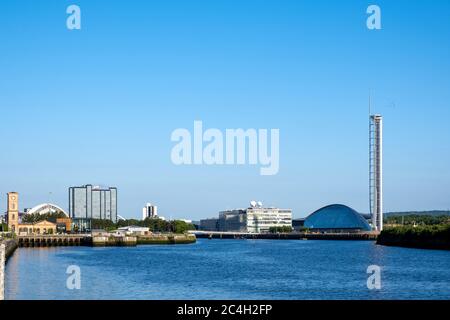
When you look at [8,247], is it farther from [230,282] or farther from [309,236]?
[309,236]

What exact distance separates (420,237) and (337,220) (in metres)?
93.3

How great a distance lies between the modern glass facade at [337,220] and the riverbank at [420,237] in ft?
222

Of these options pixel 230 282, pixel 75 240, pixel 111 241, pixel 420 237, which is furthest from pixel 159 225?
pixel 230 282

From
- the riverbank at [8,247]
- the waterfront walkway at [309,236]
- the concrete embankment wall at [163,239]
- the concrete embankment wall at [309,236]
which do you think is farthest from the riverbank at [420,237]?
the riverbank at [8,247]

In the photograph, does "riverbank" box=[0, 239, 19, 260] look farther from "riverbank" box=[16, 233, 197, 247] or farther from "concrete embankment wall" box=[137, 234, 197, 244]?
"concrete embankment wall" box=[137, 234, 197, 244]

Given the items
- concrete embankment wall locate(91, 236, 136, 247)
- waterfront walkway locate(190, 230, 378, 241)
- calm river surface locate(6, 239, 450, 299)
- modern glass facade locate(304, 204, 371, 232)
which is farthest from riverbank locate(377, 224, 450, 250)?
modern glass facade locate(304, 204, 371, 232)

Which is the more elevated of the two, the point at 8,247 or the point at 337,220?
the point at 8,247

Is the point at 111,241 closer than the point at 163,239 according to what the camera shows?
Yes

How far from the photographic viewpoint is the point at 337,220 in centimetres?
18650

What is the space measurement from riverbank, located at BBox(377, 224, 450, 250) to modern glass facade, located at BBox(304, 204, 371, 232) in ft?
222

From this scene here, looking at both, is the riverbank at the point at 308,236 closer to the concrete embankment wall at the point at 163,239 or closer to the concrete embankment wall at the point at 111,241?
the concrete embankment wall at the point at 163,239

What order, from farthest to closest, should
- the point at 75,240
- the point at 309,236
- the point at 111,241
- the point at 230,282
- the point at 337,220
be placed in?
the point at 337,220, the point at 309,236, the point at 75,240, the point at 111,241, the point at 230,282

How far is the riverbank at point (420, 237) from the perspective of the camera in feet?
286
